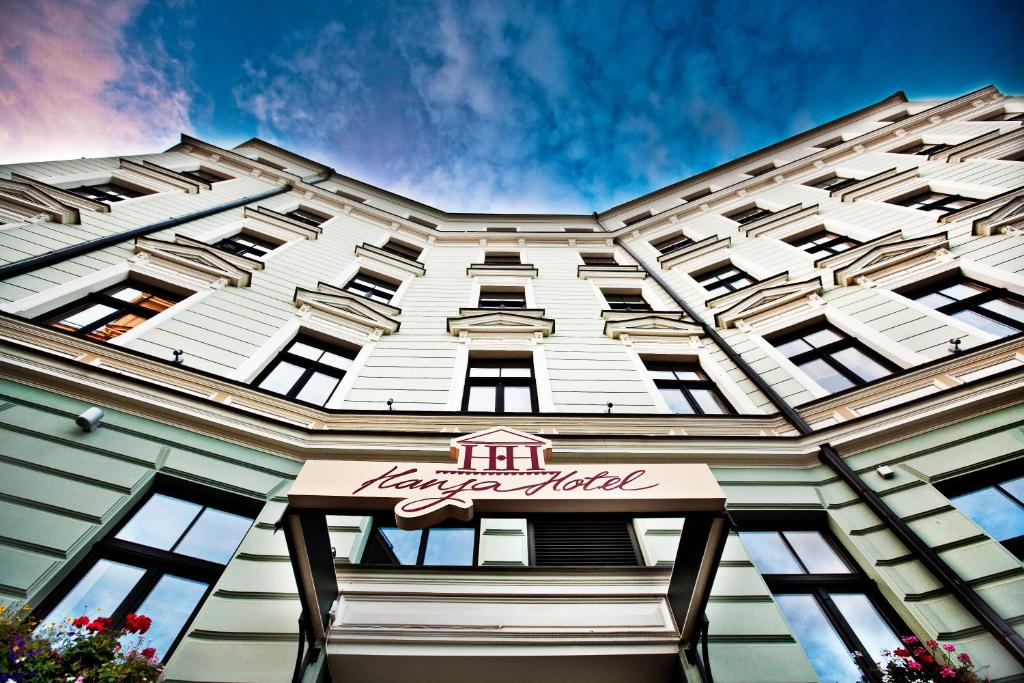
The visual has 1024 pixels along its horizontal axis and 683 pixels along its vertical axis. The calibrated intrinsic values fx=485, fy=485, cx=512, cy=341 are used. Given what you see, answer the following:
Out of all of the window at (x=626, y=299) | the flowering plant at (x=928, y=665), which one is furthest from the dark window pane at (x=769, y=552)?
the window at (x=626, y=299)

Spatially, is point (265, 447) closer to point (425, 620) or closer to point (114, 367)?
point (114, 367)

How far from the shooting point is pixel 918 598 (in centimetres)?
545

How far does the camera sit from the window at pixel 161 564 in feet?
16.9

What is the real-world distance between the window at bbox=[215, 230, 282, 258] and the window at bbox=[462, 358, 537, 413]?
8.25m

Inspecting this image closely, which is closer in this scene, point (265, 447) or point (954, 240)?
point (265, 447)

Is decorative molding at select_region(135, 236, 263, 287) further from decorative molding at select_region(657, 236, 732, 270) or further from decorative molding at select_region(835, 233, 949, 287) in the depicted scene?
decorative molding at select_region(835, 233, 949, 287)

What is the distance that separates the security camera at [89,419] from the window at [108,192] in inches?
428

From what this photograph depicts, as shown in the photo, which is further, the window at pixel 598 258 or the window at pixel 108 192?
the window at pixel 598 258

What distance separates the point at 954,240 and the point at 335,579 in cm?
1550

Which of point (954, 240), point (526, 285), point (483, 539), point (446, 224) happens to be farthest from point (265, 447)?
point (446, 224)

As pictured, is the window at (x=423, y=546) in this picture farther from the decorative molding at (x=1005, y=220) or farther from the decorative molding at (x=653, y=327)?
the decorative molding at (x=1005, y=220)

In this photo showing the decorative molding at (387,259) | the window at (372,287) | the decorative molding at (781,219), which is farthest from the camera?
the decorative molding at (781,219)

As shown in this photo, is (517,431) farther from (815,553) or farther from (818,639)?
(815,553)

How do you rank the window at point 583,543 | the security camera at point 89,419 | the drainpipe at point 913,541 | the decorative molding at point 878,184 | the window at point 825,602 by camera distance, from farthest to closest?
the decorative molding at point 878,184 < the security camera at point 89,419 < the window at point 583,543 < the window at point 825,602 < the drainpipe at point 913,541
